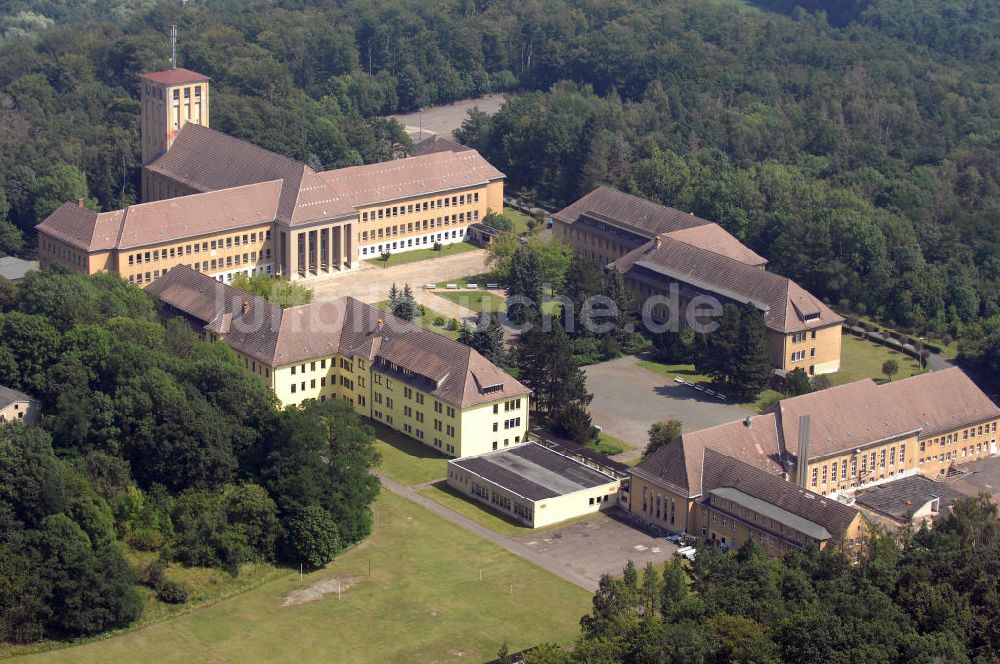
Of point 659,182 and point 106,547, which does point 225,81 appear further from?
point 106,547

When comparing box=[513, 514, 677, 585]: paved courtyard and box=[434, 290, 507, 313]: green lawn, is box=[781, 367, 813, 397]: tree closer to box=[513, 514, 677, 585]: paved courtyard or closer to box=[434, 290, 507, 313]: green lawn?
box=[513, 514, 677, 585]: paved courtyard

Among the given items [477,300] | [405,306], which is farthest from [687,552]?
[477,300]

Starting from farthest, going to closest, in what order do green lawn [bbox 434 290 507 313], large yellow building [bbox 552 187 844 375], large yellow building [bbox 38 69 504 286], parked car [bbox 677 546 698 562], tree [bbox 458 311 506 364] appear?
green lawn [bbox 434 290 507 313] < large yellow building [bbox 38 69 504 286] < large yellow building [bbox 552 187 844 375] < tree [bbox 458 311 506 364] < parked car [bbox 677 546 698 562]

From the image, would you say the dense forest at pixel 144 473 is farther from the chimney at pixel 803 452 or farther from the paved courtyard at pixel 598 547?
the chimney at pixel 803 452

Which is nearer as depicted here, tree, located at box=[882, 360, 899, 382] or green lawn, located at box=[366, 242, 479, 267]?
tree, located at box=[882, 360, 899, 382]

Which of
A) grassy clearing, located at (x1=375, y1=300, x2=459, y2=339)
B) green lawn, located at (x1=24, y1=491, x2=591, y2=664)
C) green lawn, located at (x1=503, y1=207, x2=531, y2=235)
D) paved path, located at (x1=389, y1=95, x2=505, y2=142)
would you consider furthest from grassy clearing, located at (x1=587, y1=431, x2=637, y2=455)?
paved path, located at (x1=389, y1=95, x2=505, y2=142)


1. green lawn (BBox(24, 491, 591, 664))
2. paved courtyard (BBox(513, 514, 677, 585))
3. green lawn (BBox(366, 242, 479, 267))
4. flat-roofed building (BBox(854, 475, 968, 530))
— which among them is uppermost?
flat-roofed building (BBox(854, 475, 968, 530))

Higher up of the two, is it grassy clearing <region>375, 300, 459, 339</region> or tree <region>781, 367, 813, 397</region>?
tree <region>781, 367, 813, 397</region>
